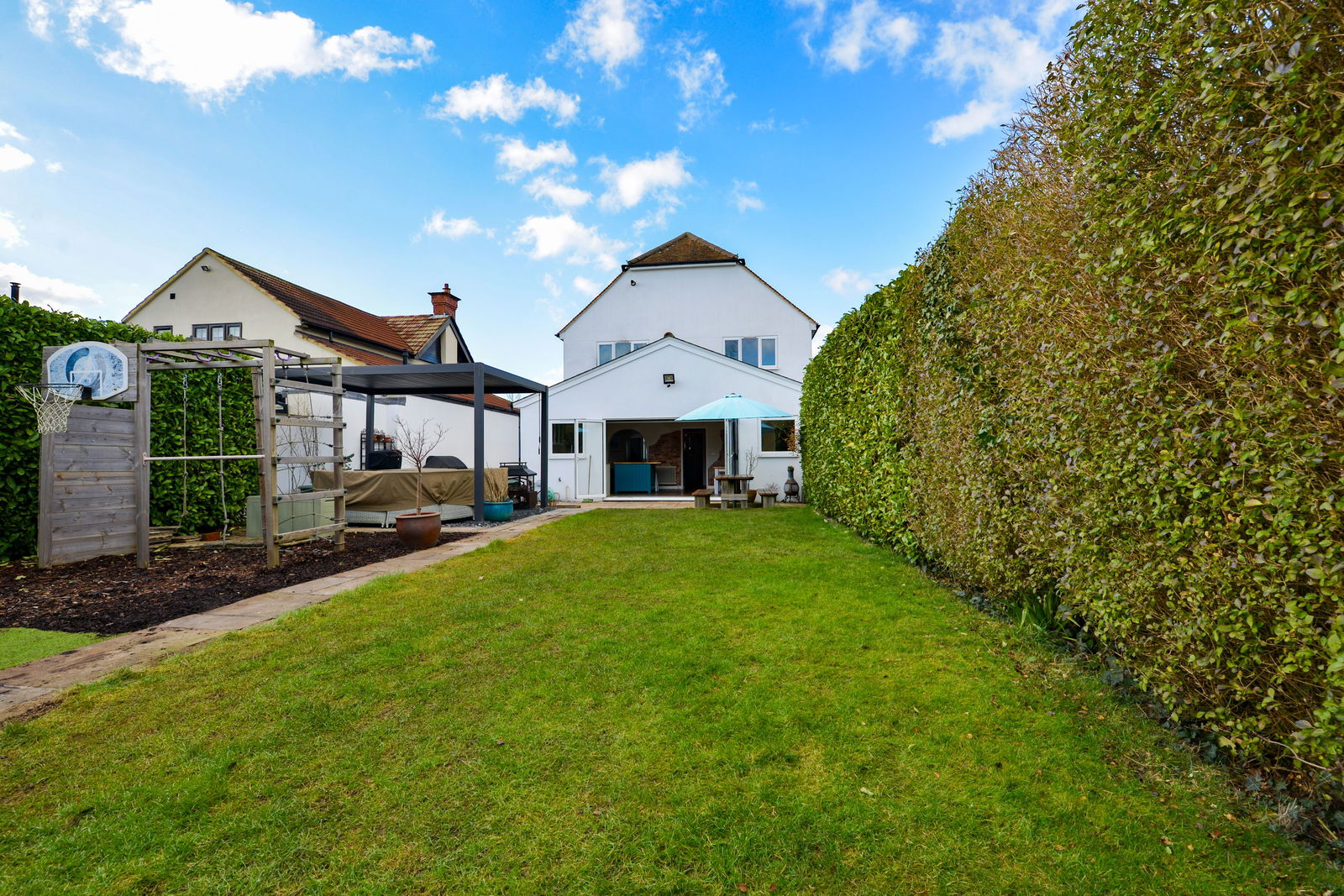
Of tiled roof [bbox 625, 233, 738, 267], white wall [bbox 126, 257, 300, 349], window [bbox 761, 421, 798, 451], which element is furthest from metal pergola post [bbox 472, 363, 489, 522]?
tiled roof [bbox 625, 233, 738, 267]

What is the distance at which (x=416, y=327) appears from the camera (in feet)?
83.8

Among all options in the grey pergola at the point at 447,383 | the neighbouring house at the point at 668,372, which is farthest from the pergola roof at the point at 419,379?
the neighbouring house at the point at 668,372

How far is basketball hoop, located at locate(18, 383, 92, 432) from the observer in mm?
6480

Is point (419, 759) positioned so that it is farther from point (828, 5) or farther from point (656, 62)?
point (656, 62)

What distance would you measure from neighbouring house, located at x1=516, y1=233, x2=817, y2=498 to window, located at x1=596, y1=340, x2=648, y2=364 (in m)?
0.04

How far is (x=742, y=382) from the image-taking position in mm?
16969

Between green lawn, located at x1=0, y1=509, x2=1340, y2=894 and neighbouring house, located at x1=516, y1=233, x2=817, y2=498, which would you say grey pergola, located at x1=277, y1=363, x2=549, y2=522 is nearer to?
neighbouring house, located at x1=516, y1=233, x2=817, y2=498

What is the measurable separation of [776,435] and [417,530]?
11097mm

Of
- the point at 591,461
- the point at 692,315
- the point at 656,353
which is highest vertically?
the point at 692,315

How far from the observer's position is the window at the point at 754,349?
21359 millimetres

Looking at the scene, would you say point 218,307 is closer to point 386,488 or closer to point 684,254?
point 386,488

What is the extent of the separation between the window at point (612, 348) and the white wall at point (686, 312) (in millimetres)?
162

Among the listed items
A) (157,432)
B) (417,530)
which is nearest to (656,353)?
(417,530)

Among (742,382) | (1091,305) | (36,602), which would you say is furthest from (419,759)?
(742,382)
